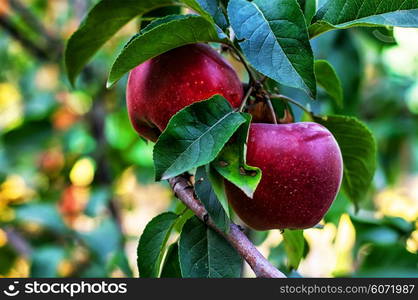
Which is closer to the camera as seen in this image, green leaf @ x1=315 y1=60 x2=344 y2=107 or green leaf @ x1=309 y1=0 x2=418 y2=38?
green leaf @ x1=309 y1=0 x2=418 y2=38

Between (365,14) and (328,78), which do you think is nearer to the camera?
(365,14)

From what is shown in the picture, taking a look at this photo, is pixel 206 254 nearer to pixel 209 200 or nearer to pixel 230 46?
pixel 209 200

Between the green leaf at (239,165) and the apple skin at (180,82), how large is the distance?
0.20 feet

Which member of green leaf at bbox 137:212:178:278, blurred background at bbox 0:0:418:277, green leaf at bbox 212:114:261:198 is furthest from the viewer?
blurred background at bbox 0:0:418:277

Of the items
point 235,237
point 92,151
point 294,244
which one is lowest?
point 92,151

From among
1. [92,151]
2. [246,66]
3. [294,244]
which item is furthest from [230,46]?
[92,151]

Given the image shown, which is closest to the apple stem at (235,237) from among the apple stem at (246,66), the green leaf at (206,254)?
the green leaf at (206,254)

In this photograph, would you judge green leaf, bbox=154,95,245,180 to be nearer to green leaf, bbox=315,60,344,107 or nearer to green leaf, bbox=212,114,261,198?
green leaf, bbox=212,114,261,198

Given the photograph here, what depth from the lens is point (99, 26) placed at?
2.06ft

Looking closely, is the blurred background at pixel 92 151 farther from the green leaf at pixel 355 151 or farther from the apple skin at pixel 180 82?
the apple skin at pixel 180 82

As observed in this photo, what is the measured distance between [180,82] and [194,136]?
69 millimetres

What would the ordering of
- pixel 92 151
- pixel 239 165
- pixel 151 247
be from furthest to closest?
pixel 92 151, pixel 151 247, pixel 239 165

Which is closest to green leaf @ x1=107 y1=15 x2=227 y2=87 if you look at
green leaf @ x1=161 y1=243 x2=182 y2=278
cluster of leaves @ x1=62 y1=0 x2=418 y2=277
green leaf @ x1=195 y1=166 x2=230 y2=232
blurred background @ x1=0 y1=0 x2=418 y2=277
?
cluster of leaves @ x1=62 y1=0 x2=418 y2=277

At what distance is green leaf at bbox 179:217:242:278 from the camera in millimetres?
543
